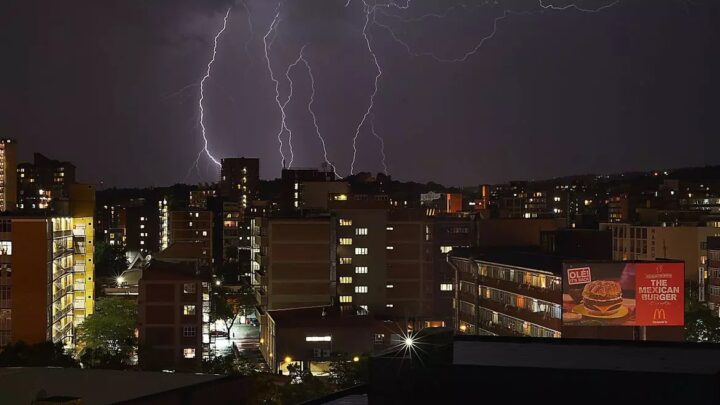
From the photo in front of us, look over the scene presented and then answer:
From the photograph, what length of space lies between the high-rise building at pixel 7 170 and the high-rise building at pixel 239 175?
24.0 m

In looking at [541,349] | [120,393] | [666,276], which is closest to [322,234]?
[666,276]

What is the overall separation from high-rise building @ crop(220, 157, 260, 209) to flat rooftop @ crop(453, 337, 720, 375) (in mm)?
77074

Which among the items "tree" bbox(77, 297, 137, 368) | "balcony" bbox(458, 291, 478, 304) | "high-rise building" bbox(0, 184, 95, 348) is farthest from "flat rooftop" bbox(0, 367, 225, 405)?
"balcony" bbox(458, 291, 478, 304)

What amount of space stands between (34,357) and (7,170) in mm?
48010

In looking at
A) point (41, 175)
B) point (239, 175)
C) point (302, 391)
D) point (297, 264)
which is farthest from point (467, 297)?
point (41, 175)

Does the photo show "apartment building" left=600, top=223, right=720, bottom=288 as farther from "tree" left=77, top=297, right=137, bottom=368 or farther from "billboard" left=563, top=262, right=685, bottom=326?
"tree" left=77, top=297, right=137, bottom=368

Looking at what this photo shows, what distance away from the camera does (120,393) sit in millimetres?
9305

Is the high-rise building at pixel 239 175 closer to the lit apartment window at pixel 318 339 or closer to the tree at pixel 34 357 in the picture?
the lit apartment window at pixel 318 339

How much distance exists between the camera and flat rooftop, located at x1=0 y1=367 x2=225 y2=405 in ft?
30.3

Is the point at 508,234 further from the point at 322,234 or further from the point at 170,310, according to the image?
the point at 170,310

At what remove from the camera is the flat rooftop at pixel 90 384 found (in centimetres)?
924

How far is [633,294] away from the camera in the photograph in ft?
68.3

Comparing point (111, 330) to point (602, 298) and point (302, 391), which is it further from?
point (602, 298)

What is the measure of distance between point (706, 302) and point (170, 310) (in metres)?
19.5
